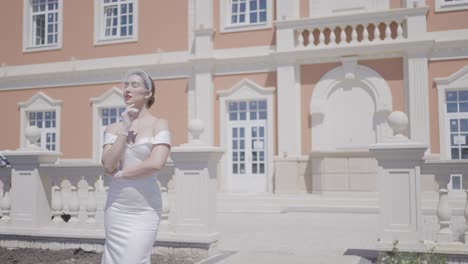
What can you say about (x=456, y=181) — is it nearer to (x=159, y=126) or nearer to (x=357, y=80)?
(x=159, y=126)

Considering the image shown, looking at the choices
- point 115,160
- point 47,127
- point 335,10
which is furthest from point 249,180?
point 115,160

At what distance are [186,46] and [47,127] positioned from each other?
611 centimetres

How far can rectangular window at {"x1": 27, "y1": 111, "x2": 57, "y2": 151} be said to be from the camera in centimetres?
1822

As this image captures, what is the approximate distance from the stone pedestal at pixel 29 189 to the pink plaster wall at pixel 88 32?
10.0m

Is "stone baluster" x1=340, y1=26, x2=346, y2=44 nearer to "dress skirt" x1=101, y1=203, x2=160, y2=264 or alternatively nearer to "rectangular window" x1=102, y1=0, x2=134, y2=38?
"rectangular window" x1=102, y1=0, x2=134, y2=38

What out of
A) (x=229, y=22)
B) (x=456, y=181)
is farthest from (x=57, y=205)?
(x=229, y=22)

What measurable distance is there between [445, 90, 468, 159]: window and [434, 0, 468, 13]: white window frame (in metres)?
2.25

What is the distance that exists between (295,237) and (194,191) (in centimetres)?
225

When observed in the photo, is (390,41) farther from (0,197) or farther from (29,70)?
(29,70)

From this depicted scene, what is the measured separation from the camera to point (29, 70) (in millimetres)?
18594

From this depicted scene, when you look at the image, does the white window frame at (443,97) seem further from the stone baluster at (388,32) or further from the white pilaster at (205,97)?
the white pilaster at (205,97)

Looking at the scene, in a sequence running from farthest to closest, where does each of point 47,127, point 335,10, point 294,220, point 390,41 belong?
point 47,127 < point 335,10 < point 390,41 < point 294,220

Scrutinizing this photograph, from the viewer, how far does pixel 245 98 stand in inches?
611

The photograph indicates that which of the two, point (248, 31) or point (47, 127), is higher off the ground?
point (248, 31)
